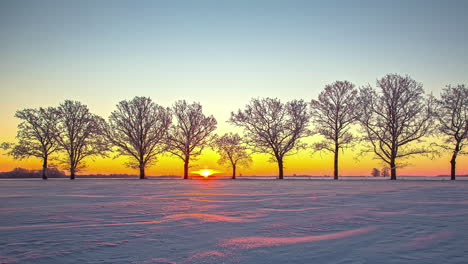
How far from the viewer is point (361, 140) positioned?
1178 inches

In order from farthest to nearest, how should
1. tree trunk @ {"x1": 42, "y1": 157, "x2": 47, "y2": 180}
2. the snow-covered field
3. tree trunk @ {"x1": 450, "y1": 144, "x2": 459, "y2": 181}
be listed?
1. tree trunk @ {"x1": 42, "y1": 157, "x2": 47, "y2": 180}
2. tree trunk @ {"x1": 450, "y1": 144, "x2": 459, "y2": 181}
3. the snow-covered field

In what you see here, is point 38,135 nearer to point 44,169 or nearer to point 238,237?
point 44,169

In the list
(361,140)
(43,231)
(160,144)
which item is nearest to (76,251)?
(43,231)

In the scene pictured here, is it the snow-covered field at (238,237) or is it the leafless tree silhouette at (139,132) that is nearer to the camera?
the snow-covered field at (238,237)

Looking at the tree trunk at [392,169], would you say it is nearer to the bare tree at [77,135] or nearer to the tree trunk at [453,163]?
the tree trunk at [453,163]

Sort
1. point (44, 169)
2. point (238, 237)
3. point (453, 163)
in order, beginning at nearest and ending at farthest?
1. point (238, 237)
2. point (453, 163)
3. point (44, 169)

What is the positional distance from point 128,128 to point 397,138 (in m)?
31.6

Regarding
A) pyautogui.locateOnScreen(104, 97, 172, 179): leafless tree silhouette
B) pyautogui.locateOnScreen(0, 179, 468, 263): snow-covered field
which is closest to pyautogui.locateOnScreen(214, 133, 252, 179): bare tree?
pyautogui.locateOnScreen(104, 97, 172, 179): leafless tree silhouette

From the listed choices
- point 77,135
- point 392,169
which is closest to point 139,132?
point 77,135

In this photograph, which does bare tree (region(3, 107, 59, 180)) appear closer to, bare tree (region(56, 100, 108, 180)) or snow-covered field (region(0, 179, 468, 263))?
bare tree (region(56, 100, 108, 180))

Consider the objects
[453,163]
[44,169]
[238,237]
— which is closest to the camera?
[238,237]

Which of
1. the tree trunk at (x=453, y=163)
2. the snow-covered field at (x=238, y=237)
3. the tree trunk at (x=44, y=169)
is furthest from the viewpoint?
the tree trunk at (x=44, y=169)

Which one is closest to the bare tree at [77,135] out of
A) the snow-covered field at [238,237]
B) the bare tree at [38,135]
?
the bare tree at [38,135]

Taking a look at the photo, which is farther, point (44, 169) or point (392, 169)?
point (44, 169)
